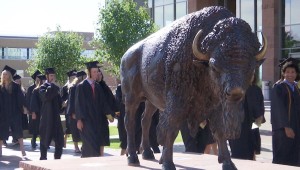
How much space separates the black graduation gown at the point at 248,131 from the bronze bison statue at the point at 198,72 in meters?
3.24

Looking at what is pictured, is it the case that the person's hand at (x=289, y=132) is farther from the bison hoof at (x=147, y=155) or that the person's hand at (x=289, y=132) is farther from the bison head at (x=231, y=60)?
the bison head at (x=231, y=60)

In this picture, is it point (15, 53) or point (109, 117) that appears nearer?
point (109, 117)

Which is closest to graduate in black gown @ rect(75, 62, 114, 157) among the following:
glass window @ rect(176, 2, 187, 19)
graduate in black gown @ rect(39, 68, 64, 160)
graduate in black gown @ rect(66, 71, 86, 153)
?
graduate in black gown @ rect(66, 71, 86, 153)

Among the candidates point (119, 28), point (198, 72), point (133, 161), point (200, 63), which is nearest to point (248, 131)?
point (133, 161)

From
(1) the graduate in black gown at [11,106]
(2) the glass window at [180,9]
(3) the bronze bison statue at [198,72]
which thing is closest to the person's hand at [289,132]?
(3) the bronze bison statue at [198,72]

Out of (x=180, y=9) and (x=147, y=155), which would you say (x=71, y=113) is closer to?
(x=147, y=155)

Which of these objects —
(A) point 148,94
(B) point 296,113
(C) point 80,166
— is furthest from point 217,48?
(B) point 296,113

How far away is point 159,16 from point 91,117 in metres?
31.6

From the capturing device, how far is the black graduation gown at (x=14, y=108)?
13.1 meters

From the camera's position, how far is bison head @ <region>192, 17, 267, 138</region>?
468 cm

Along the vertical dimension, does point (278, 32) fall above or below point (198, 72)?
above

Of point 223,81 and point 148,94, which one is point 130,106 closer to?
point 148,94

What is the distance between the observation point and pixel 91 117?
32.5 feet

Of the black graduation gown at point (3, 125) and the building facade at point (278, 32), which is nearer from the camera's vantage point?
the black graduation gown at point (3, 125)
